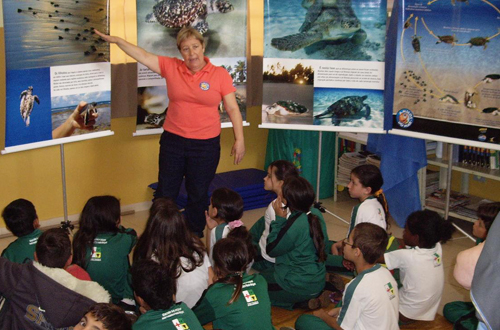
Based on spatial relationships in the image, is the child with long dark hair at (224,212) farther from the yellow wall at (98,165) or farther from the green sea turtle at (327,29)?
the yellow wall at (98,165)

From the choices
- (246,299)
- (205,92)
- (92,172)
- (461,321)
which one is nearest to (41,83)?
(205,92)

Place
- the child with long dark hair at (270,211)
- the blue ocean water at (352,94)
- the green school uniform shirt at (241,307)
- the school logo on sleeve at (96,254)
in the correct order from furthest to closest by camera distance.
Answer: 1. the blue ocean water at (352,94)
2. the child with long dark hair at (270,211)
3. the school logo on sleeve at (96,254)
4. the green school uniform shirt at (241,307)

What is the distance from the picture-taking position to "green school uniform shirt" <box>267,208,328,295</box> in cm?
344

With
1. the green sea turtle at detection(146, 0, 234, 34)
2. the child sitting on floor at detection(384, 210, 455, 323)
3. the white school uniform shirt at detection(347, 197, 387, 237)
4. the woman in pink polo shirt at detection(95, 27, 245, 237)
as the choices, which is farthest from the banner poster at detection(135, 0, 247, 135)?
the child sitting on floor at detection(384, 210, 455, 323)

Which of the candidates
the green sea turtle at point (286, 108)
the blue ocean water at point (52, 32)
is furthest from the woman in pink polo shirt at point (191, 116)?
the green sea turtle at point (286, 108)

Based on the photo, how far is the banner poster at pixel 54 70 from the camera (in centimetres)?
367

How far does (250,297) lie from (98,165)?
2663mm

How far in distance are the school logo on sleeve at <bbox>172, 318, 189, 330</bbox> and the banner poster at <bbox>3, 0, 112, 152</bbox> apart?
192 cm

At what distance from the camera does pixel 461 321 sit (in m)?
3.05

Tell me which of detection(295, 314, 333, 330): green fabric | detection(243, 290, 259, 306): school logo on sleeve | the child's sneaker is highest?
detection(243, 290, 259, 306): school logo on sleeve

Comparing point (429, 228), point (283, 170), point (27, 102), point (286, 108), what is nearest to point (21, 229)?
point (27, 102)

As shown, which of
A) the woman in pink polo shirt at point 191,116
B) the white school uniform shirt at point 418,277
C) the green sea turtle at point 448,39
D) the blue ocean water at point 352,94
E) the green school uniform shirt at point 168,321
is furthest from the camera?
the blue ocean water at point 352,94

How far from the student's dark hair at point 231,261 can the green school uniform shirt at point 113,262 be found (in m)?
0.70

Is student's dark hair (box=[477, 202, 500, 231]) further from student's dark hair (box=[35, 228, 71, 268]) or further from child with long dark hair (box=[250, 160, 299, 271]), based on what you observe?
student's dark hair (box=[35, 228, 71, 268])
